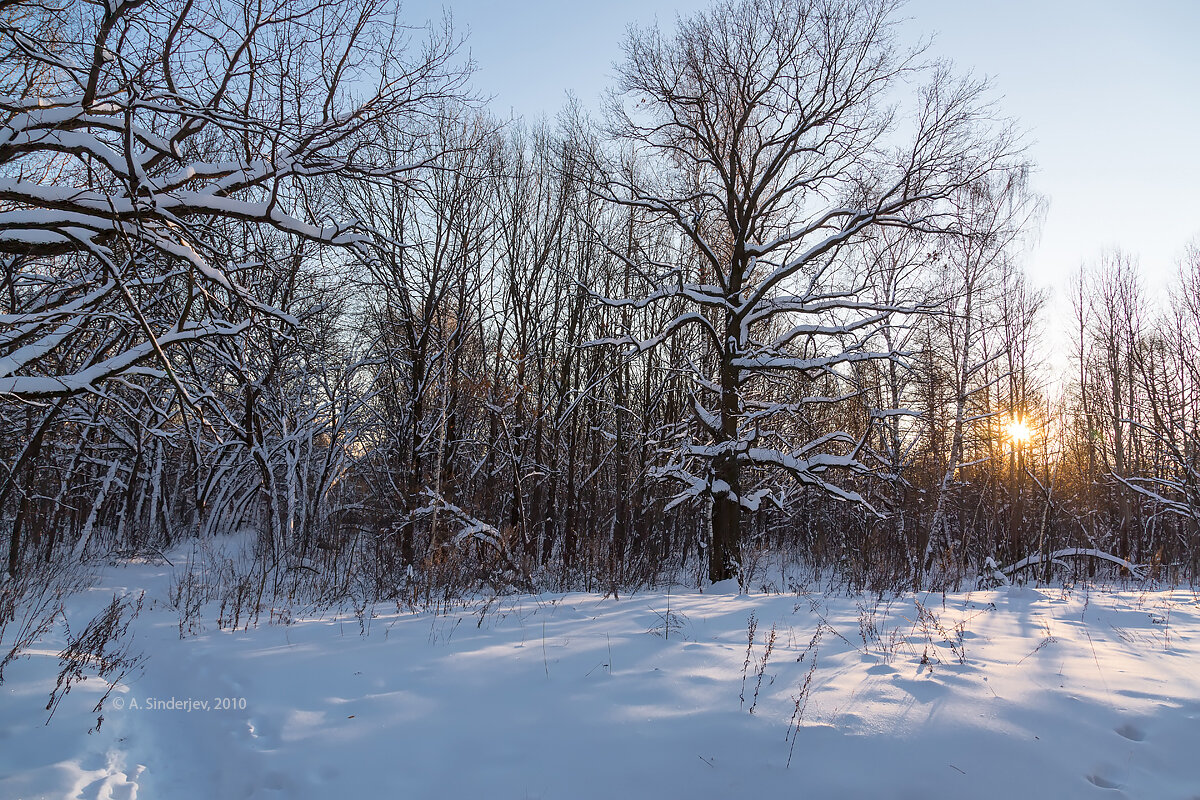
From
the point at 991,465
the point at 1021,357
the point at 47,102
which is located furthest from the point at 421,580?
the point at 1021,357

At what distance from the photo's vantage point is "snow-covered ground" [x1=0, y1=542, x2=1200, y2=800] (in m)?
2.85

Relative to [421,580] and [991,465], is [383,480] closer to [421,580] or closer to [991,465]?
[421,580]

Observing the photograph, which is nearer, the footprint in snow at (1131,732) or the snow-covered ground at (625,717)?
the snow-covered ground at (625,717)

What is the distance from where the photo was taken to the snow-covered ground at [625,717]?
2.85 meters

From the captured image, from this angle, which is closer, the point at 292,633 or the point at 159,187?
the point at 159,187

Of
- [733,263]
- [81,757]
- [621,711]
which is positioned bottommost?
[81,757]

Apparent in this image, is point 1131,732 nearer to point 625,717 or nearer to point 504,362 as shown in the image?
point 625,717

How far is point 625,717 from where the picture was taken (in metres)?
3.41

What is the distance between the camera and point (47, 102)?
4906 millimetres

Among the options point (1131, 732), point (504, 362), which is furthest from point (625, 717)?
point (504, 362)

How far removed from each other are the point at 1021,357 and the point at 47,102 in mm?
23374

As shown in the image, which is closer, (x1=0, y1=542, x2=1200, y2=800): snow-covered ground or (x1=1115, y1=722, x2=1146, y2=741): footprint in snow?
(x1=0, y1=542, x2=1200, y2=800): snow-covered ground

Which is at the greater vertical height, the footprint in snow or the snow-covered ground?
the footprint in snow

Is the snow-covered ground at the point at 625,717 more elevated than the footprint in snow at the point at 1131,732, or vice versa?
the footprint in snow at the point at 1131,732
